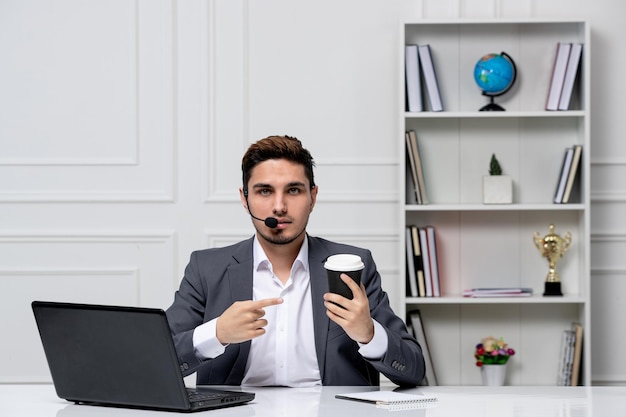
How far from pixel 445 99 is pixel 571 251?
901 mm

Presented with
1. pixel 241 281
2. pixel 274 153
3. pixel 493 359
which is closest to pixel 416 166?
pixel 493 359

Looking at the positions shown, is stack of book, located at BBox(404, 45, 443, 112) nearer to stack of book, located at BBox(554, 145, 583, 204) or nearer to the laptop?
stack of book, located at BBox(554, 145, 583, 204)

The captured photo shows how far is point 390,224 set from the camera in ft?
13.2

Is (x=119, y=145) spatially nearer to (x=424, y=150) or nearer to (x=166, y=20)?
(x=166, y=20)

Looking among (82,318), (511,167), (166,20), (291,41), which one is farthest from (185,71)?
(82,318)

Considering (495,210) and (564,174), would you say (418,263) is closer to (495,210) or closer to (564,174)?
(495,210)

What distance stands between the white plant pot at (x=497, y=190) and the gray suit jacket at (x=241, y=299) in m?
1.64

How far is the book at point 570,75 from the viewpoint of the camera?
3.85 meters

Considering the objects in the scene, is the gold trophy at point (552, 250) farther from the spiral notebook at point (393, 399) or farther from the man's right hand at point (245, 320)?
the man's right hand at point (245, 320)

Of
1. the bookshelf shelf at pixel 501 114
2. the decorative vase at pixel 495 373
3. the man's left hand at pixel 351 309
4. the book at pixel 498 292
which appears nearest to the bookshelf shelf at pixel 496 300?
the book at pixel 498 292

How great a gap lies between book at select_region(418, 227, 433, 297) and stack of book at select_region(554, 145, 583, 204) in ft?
1.99

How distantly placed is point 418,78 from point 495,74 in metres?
0.34

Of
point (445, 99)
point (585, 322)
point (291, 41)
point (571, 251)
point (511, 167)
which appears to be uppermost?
point (291, 41)

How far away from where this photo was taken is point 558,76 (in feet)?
12.7
